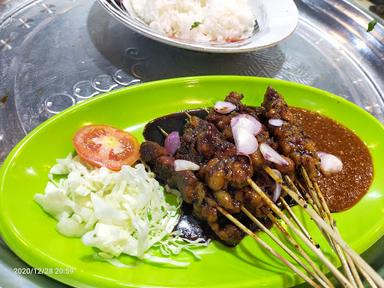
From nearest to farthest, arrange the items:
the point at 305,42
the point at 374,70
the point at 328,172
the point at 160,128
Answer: the point at 328,172 < the point at 160,128 < the point at 374,70 < the point at 305,42

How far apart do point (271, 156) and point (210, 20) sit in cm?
213

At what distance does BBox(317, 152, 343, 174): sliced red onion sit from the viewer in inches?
115

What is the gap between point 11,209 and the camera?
2.39 meters

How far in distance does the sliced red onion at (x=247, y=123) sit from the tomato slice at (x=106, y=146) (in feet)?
2.27

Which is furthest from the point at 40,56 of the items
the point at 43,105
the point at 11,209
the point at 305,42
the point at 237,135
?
the point at 305,42

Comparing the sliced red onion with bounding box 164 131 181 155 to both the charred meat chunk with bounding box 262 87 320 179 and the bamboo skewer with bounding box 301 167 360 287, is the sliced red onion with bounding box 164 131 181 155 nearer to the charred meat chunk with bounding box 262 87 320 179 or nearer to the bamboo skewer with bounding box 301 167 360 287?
the charred meat chunk with bounding box 262 87 320 179

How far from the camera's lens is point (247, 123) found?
8.90 feet

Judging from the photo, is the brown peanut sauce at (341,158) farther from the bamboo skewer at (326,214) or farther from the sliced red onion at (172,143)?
the sliced red onion at (172,143)

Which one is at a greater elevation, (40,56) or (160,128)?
(160,128)

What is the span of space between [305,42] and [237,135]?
8.29ft

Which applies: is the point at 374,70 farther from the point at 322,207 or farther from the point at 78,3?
the point at 78,3

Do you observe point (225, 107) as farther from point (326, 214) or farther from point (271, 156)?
point (326, 214)

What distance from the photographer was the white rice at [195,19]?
4145 millimetres

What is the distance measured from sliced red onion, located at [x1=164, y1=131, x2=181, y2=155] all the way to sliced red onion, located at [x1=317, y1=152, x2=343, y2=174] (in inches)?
39.5
